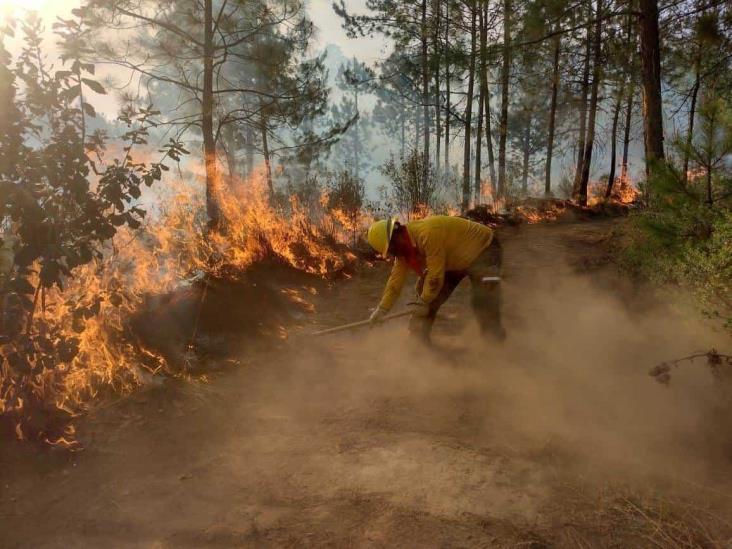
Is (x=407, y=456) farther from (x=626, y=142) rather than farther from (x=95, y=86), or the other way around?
(x=626, y=142)

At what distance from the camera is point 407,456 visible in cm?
316

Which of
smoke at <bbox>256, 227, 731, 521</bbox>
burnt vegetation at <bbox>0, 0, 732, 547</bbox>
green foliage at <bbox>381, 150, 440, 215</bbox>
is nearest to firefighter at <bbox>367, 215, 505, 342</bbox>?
smoke at <bbox>256, 227, 731, 521</bbox>

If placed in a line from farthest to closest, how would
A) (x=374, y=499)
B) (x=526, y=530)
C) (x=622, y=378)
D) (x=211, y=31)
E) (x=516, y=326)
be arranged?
(x=211, y=31), (x=516, y=326), (x=622, y=378), (x=374, y=499), (x=526, y=530)

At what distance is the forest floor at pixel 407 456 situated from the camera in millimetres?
2496

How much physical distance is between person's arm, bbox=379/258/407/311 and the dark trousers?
0.43 meters

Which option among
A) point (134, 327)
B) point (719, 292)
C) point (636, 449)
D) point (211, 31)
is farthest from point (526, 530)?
point (211, 31)

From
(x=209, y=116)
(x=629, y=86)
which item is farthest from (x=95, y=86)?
(x=629, y=86)

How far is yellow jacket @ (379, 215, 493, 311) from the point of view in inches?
178

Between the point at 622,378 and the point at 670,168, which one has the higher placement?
the point at 670,168

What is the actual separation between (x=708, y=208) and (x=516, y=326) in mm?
2790

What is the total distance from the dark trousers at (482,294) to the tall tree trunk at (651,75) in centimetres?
398

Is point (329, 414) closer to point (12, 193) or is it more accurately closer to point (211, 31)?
point (12, 193)

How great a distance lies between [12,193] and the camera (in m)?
2.88

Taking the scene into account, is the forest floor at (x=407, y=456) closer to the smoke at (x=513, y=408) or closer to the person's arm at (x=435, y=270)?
the smoke at (x=513, y=408)
